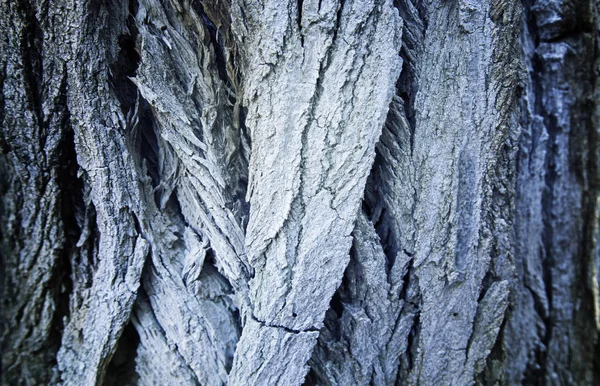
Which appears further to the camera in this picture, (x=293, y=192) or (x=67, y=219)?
(x=67, y=219)

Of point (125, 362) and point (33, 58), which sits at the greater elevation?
point (33, 58)

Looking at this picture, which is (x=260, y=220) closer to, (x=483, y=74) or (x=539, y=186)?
(x=483, y=74)

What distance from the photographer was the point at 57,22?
0.81 meters

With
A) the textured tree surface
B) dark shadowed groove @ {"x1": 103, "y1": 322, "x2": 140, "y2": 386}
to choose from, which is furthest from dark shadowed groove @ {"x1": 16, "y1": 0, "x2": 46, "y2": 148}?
dark shadowed groove @ {"x1": 103, "y1": 322, "x2": 140, "y2": 386}

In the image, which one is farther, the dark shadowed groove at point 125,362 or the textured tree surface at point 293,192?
the dark shadowed groove at point 125,362

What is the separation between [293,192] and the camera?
2.58ft

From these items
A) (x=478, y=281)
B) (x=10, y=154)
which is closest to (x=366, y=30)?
(x=478, y=281)

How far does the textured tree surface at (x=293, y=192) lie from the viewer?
0.79 meters

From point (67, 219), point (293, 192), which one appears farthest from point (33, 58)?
point (293, 192)

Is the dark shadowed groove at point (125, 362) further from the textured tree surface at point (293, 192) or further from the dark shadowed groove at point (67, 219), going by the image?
the dark shadowed groove at point (67, 219)

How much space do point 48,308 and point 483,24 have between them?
1257 mm

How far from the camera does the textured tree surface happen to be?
0.79 metres

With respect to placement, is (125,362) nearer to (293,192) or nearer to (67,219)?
(67,219)

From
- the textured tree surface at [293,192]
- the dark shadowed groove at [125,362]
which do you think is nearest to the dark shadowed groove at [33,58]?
the textured tree surface at [293,192]
